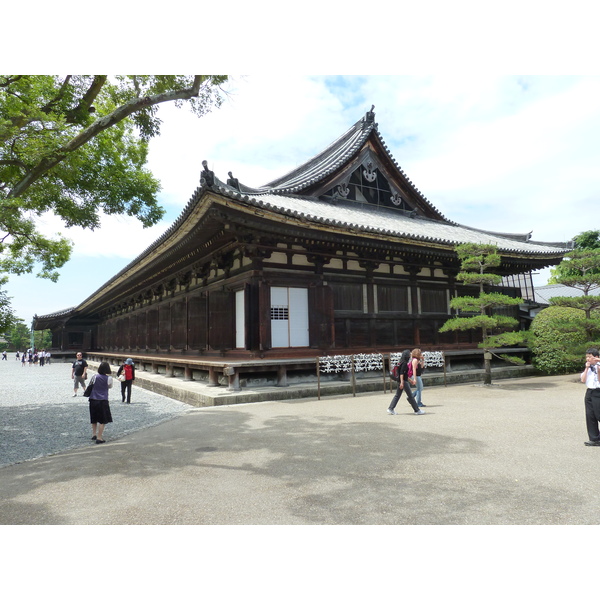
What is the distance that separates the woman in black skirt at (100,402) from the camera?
6957mm

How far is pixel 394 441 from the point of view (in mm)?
6293

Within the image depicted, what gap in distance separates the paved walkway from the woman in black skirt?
371 mm

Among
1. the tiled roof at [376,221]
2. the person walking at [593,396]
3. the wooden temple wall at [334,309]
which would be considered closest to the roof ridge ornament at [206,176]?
the tiled roof at [376,221]

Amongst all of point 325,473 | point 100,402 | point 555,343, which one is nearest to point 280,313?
point 100,402

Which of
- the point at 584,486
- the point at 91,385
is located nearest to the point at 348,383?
the point at 91,385

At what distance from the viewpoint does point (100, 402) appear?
7.00m

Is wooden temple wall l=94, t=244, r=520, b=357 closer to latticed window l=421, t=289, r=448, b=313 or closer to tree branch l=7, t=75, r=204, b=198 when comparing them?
latticed window l=421, t=289, r=448, b=313

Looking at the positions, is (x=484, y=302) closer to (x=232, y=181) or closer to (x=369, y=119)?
(x=232, y=181)

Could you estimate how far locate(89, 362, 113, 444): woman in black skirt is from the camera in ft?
22.8

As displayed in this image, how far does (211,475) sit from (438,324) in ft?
40.6

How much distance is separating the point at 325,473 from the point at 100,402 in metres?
4.29

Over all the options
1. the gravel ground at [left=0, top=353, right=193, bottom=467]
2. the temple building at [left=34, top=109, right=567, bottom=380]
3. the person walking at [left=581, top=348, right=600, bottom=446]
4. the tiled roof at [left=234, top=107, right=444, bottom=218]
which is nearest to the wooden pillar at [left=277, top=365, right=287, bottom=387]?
the temple building at [left=34, top=109, right=567, bottom=380]

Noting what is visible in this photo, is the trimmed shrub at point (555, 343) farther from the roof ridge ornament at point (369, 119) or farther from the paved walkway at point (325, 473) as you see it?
the roof ridge ornament at point (369, 119)

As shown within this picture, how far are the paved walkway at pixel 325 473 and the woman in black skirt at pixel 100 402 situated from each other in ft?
1.22
